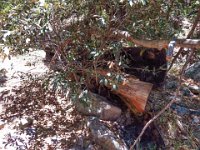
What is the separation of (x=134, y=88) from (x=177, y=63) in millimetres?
1925

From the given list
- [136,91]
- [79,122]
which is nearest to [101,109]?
[79,122]

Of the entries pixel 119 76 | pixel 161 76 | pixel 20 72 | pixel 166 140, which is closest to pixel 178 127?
pixel 166 140

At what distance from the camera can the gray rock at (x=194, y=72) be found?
5467 mm

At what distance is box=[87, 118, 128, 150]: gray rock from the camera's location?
3.64 meters

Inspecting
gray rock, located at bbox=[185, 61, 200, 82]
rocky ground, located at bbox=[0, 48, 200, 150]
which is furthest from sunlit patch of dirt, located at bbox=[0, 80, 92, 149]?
gray rock, located at bbox=[185, 61, 200, 82]

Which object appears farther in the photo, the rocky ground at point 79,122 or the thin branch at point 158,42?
the rocky ground at point 79,122

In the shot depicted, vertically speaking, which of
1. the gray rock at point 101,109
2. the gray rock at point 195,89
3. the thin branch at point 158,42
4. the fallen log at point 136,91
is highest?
the thin branch at point 158,42

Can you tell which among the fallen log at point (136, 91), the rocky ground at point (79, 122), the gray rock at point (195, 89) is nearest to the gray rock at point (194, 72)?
the gray rock at point (195, 89)

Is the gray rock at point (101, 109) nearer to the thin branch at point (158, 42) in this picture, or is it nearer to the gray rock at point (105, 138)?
the gray rock at point (105, 138)

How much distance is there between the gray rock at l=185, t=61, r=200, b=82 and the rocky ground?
89cm

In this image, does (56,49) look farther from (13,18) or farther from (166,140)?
(166,140)

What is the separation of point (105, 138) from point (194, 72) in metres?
2.51

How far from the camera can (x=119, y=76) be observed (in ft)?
11.1

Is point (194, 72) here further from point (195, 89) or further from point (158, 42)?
point (158, 42)
